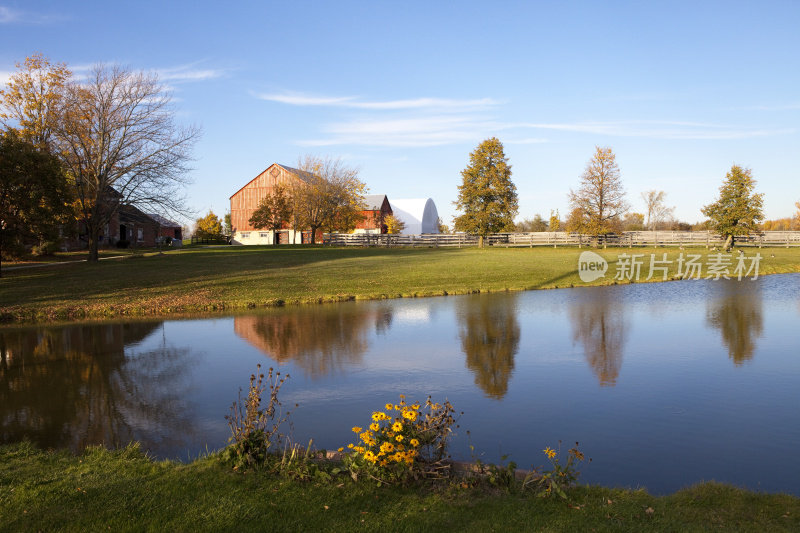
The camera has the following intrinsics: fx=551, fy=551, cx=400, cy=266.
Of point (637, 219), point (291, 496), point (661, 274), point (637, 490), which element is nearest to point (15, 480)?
point (291, 496)

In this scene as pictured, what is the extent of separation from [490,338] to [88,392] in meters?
8.45

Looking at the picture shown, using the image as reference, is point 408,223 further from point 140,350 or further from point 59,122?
point 140,350

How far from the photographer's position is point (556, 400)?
827cm

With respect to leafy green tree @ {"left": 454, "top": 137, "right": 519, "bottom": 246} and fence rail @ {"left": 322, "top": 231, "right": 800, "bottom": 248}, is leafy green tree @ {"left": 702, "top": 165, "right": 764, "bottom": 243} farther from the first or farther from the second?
leafy green tree @ {"left": 454, "top": 137, "right": 519, "bottom": 246}

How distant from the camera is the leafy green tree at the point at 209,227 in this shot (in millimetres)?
77812

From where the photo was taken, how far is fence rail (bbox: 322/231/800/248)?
178ft

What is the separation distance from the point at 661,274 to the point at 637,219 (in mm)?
86576

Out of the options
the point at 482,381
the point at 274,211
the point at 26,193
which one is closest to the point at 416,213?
the point at 274,211

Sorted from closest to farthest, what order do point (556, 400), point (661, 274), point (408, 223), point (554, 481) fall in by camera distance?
point (554, 481), point (556, 400), point (661, 274), point (408, 223)

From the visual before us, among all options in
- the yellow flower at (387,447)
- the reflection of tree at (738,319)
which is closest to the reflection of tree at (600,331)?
the reflection of tree at (738,319)

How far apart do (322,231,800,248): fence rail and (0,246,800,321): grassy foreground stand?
61.5 ft

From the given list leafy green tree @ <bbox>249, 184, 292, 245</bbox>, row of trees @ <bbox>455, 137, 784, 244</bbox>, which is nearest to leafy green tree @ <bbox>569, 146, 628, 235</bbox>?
row of trees @ <bbox>455, 137, 784, 244</bbox>

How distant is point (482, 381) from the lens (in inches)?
368

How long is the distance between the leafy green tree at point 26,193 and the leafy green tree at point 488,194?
35345 mm
